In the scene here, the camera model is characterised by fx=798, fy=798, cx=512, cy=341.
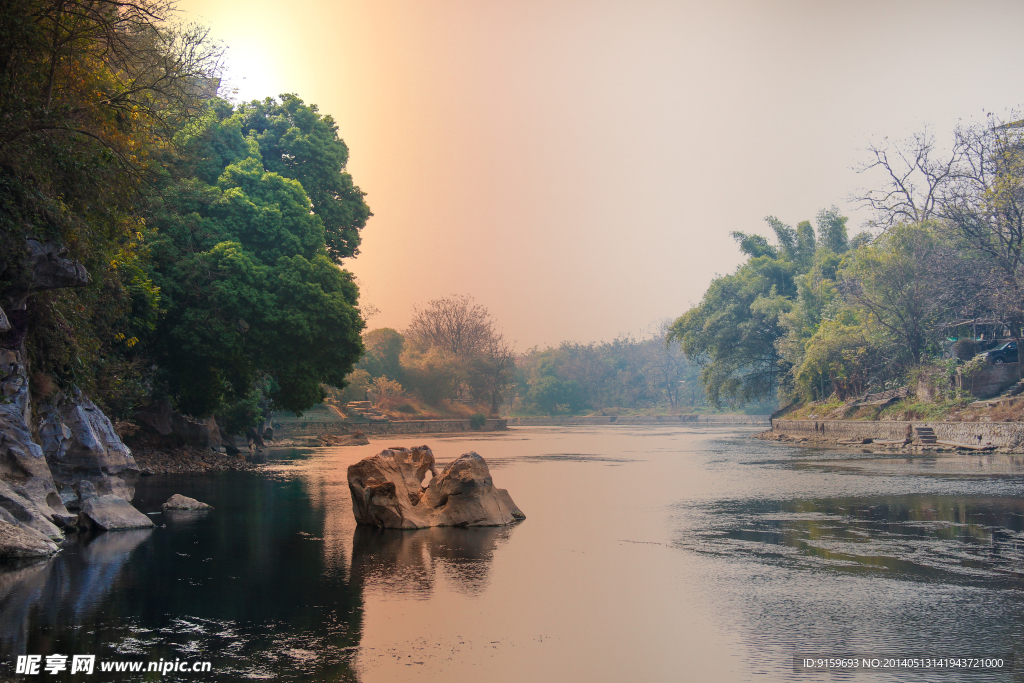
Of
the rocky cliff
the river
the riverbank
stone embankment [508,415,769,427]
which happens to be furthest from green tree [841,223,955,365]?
stone embankment [508,415,769,427]

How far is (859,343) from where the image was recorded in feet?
136

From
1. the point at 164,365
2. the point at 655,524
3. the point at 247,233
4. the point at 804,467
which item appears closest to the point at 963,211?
the point at 804,467

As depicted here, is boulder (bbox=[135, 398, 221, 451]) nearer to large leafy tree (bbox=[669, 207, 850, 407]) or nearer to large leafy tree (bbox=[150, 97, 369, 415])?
large leafy tree (bbox=[150, 97, 369, 415])

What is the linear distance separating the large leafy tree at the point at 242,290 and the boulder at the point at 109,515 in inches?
451

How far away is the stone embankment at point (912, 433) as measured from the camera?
89.5 feet

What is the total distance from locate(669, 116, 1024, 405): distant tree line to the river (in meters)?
20.0

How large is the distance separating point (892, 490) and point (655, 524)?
23.5ft

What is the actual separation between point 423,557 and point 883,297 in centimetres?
3285

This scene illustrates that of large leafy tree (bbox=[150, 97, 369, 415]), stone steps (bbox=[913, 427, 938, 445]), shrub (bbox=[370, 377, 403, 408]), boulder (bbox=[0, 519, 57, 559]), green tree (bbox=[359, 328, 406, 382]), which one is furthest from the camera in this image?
green tree (bbox=[359, 328, 406, 382])

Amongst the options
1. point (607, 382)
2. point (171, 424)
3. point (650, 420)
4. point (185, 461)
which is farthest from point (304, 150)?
point (607, 382)

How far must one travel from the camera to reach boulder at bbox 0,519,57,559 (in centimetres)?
949

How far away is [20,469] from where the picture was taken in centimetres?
1120

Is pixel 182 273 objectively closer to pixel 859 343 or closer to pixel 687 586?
pixel 687 586

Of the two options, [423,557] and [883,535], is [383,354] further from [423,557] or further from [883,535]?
[883,535]
